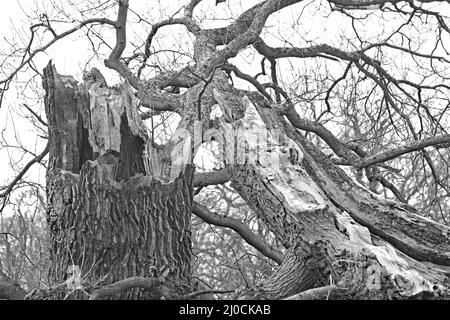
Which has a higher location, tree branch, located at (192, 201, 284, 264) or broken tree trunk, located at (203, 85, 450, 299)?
tree branch, located at (192, 201, 284, 264)

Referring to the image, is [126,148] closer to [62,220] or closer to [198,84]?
[62,220]

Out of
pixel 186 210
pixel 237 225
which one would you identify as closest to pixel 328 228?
pixel 186 210

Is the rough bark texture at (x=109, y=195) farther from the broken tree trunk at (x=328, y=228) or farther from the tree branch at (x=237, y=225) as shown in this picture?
the tree branch at (x=237, y=225)

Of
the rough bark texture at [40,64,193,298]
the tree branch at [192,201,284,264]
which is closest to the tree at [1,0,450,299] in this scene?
the rough bark texture at [40,64,193,298]

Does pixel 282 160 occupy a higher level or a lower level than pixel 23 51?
lower

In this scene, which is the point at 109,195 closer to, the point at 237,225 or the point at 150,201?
the point at 150,201

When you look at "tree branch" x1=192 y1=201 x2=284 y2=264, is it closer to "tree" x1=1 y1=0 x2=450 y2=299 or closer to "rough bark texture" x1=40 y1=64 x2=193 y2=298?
"tree" x1=1 y1=0 x2=450 y2=299

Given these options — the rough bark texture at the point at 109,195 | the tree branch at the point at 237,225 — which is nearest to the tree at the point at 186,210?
the rough bark texture at the point at 109,195

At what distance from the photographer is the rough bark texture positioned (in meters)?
4.62

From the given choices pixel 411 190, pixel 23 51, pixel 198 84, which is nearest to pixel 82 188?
pixel 198 84

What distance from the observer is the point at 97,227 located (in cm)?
461

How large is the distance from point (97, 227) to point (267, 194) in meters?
1.12

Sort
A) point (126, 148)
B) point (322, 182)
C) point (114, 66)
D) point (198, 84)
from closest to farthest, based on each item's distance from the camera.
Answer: point (126, 148), point (322, 182), point (198, 84), point (114, 66)

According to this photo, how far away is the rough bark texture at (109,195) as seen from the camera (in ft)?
15.1
